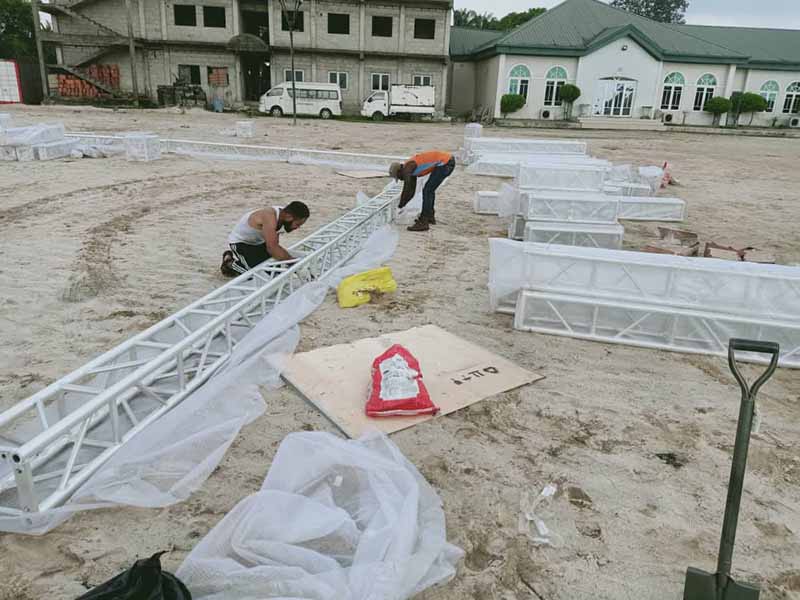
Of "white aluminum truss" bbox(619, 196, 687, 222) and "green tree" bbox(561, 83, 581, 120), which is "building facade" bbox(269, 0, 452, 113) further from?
"white aluminum truss" bbox(619, 196, 687, 222)

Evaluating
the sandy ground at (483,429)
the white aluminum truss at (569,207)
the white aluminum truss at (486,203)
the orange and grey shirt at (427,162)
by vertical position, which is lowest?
the sandy ground at (483,429)

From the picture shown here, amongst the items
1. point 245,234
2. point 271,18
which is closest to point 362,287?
point 245,234

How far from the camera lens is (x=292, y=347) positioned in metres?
4.24

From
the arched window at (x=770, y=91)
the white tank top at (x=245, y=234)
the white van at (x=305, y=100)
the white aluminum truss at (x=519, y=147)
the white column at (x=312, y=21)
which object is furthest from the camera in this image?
the arched window at (x=770, y=91)

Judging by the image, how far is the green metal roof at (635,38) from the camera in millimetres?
29859

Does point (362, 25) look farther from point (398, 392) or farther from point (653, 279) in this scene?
point (398, 392)

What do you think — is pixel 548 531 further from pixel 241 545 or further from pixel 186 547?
pixel 186 547

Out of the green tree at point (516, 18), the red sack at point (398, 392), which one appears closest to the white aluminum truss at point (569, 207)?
the red sack at point (398, 392)

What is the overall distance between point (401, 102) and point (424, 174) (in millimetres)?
21590

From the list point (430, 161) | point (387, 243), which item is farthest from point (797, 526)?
point (430, 161)

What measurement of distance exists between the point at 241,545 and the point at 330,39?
31.7m

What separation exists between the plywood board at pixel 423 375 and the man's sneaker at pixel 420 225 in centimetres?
Answer: 364

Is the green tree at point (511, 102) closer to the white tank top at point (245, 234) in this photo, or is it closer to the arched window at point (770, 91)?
the arched window at point (770, 91)

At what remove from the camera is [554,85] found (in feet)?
101
